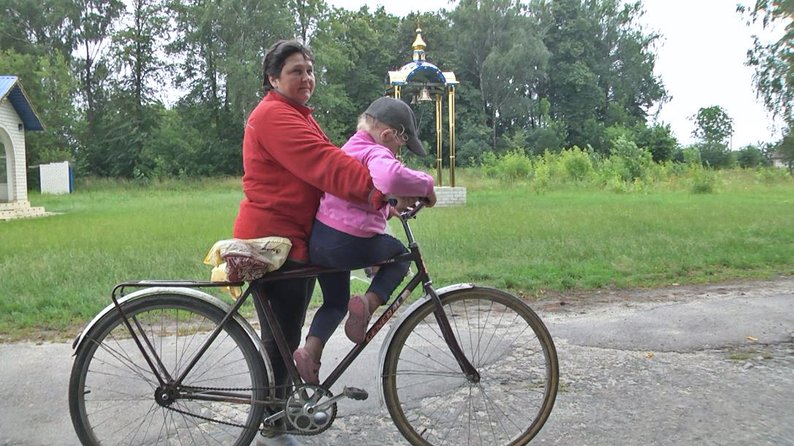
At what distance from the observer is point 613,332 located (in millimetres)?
4746

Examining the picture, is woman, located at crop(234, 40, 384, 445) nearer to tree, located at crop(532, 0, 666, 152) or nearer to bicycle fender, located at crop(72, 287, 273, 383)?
bicycle fender, located at crop(72, 287, 273, 383)

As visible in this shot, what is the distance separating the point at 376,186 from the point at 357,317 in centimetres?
60

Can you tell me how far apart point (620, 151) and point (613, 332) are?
29747 mm

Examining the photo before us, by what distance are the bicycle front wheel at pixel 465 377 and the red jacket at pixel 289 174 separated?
0.64 meters

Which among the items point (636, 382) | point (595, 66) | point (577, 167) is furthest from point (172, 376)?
point (595, 66)

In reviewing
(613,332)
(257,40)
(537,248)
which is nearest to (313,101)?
→ (257,40)

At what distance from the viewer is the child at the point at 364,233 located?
252 centimetres

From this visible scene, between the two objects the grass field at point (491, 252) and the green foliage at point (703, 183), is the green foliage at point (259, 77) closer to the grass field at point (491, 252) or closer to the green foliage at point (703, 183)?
the green foliage at point (703, 183)

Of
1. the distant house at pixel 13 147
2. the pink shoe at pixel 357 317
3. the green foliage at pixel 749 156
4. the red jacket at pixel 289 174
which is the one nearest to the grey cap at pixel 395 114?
the red jacket at pixel 289 174

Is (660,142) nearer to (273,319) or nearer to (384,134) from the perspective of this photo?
Result: (384,134)

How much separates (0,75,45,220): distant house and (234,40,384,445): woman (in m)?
18.2

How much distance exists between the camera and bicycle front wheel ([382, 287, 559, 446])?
2713 mm

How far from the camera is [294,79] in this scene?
255 centimetres

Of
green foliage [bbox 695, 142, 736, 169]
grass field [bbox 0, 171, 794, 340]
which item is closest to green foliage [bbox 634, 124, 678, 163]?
green foliage [bbox 695, 142, 736, 169]
